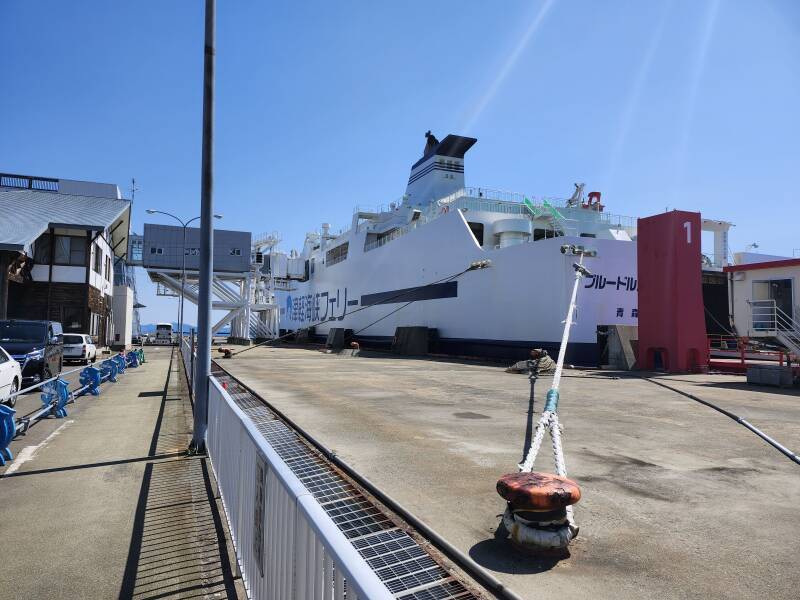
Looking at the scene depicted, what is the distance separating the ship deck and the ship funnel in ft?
68.5

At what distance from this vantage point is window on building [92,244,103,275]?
101 ft

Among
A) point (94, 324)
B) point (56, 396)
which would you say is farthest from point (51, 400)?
point (94, 324)

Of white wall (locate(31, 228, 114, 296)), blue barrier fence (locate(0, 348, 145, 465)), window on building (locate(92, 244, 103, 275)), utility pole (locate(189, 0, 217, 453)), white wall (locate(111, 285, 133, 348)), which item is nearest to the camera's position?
blue barrier fence (locate(0, 348, 145, 465))

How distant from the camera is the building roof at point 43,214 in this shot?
24084 millimetres

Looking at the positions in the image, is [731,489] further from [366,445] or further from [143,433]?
[143,433]

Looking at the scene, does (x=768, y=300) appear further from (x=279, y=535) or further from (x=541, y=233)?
(x=279, y=535)

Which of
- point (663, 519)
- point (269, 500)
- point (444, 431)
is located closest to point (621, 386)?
point (444, 431)

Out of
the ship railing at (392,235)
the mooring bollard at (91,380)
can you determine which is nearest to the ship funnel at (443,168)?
the ship railing at (392,235)

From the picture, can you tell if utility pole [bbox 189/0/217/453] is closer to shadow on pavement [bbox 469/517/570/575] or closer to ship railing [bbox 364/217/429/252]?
shadow on pavement [bbox 469/517/570/575]

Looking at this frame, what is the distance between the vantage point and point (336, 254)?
39.8 metres

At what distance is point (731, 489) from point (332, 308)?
115ft

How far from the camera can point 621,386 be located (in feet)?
41.1

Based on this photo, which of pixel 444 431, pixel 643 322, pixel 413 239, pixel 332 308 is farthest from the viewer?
pixel 332 308

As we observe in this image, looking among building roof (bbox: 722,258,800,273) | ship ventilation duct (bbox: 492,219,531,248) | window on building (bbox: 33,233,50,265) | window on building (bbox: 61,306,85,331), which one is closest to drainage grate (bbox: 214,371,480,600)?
building roof (bbox: 722,258,800,273)
